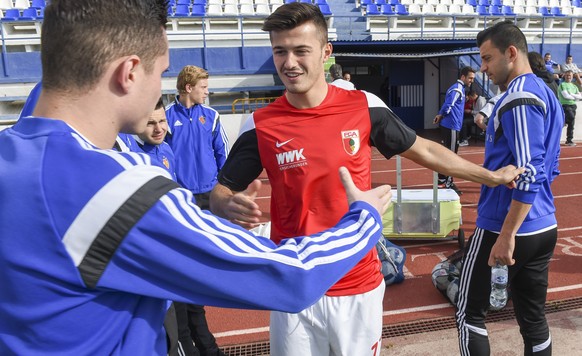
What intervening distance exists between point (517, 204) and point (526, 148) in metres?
0.29

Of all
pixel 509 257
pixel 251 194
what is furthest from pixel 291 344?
pixel 509 257

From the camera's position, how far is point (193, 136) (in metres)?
4.37

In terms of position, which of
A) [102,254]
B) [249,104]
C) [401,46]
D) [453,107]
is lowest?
[249,104]

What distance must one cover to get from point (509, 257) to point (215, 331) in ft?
8.18

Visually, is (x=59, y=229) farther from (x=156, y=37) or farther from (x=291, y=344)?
(x=291, y=344)

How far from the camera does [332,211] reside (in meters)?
2.11

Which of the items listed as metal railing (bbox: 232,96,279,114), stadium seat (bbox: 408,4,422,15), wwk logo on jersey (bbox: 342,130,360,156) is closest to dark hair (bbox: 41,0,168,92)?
wwk logo on jersey (bbox: 342,130,360,156)

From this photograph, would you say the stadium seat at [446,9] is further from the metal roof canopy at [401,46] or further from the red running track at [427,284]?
the red running track at [427,284]

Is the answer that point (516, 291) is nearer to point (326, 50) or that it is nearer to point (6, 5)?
point (326, 50)

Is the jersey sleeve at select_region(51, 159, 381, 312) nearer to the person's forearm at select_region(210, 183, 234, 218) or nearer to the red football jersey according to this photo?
the person's forearm at select_region(210, 183, 234, 218)

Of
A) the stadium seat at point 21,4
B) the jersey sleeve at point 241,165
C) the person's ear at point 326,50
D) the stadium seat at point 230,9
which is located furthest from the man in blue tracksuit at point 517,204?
the stadium seat at point 21,4

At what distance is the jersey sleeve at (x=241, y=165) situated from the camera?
89.4 inches

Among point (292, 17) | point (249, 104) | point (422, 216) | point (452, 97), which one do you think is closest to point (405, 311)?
point (422, 216)

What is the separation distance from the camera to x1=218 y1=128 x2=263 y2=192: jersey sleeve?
2271mm
